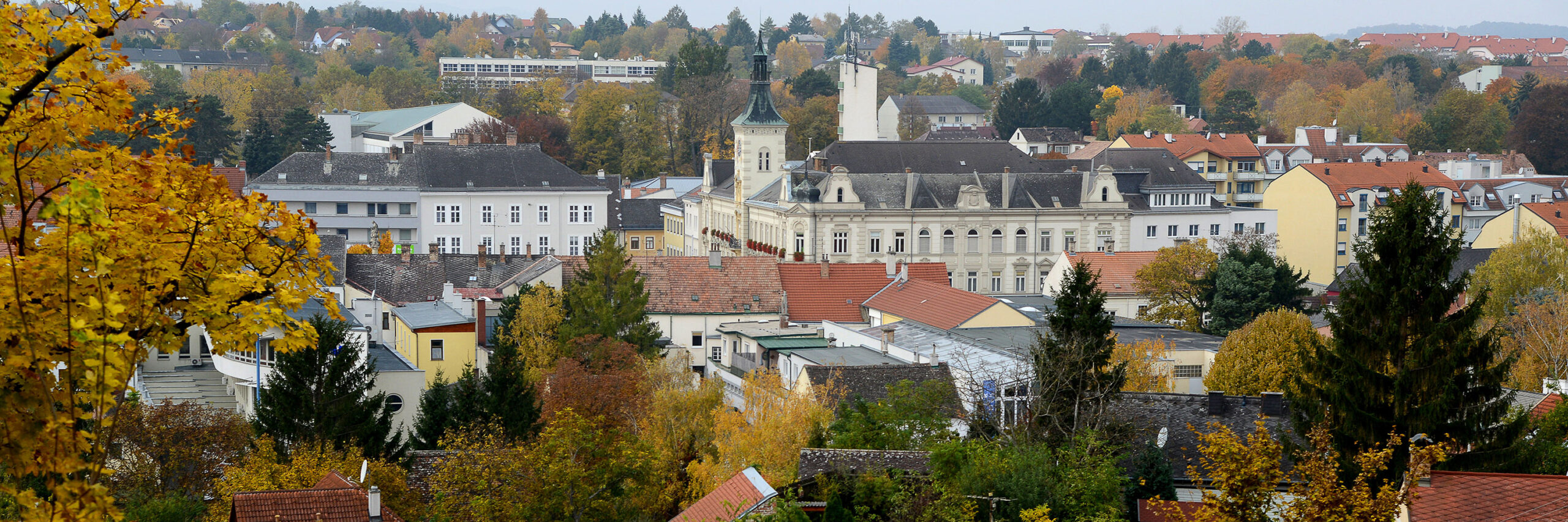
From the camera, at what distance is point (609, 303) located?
45.4m

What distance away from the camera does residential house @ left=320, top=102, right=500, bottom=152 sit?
111m

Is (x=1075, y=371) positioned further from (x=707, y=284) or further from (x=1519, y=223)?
(x=1519, y=223)

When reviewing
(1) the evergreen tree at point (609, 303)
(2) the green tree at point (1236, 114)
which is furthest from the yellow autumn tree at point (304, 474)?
(2) the green tree at point (1236, 114)

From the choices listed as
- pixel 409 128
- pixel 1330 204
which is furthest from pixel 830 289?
pixel 409 128

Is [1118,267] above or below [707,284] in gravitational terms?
above

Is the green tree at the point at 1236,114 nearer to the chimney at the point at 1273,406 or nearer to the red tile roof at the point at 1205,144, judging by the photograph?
the red tile roof at the point at 1205,144

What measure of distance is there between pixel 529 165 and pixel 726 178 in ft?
39.0

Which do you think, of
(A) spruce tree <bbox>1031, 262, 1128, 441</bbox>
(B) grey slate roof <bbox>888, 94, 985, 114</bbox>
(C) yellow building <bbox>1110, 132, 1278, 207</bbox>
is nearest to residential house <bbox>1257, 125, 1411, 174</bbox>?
(C) yellow building <bbox>1110, 132, 1278, 207</bbox>

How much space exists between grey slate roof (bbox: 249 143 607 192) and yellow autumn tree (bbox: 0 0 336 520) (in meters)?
70.7

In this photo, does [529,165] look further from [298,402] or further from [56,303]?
[56,303]

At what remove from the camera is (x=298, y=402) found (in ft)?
109

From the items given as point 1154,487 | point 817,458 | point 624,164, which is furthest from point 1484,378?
point 624,164

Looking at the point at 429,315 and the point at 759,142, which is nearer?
the point at 429,315

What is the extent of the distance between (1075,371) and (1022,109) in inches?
4094
